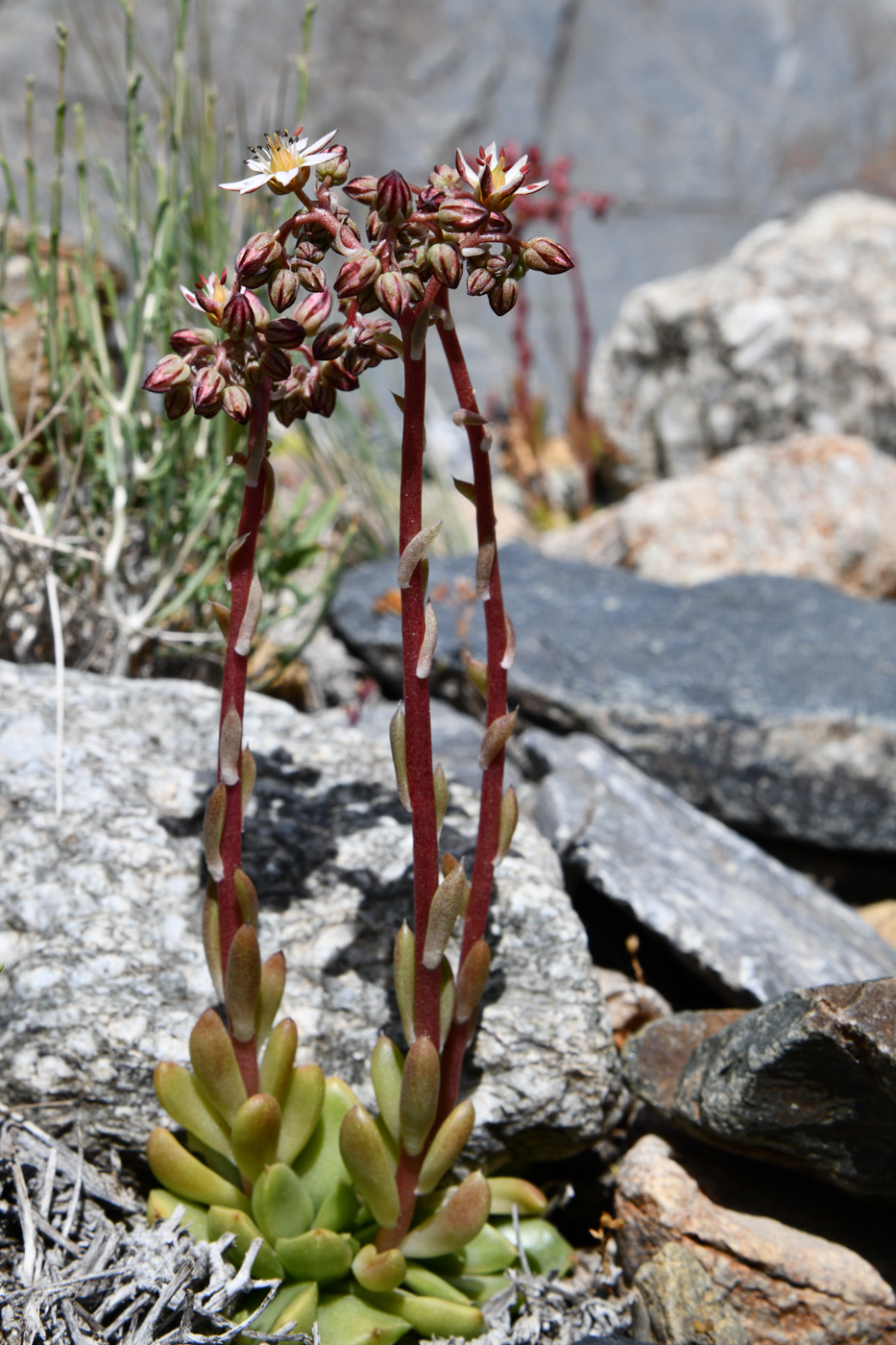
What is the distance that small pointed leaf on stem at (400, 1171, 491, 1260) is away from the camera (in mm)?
1734

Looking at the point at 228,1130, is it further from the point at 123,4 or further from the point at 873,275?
the point at 873,275

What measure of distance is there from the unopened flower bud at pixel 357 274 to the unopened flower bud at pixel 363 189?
83 mm

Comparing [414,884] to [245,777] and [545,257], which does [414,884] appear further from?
[545,257]

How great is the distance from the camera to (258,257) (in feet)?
4.39

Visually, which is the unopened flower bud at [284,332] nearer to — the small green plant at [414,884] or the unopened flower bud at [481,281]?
the small green plant at [414,884]

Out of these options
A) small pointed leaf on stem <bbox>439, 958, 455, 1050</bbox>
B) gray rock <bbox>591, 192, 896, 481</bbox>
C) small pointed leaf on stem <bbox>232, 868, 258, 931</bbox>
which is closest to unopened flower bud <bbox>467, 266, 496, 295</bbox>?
small pointed leaf on stem <bbox>232, 868, 258, 931</bbox>

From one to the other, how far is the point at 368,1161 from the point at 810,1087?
2.48 ft

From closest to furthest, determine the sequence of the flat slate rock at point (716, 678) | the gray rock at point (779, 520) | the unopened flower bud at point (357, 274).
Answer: the unopened flower bud at point (357, 274)
the flat slate rock at point (716, 678)
the gray rock at point (779, 520)

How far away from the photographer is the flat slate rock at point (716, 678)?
324cm

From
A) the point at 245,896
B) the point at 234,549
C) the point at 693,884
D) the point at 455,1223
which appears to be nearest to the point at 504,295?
the point at 234,549

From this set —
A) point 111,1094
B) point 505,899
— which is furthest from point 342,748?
point 111,1094

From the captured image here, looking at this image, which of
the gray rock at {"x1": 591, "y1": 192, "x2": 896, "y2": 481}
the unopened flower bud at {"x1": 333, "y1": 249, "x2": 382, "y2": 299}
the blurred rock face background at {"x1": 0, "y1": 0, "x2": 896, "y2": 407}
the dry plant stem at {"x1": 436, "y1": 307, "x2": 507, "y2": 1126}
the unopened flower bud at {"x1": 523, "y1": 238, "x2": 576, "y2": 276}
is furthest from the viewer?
the blurred rock face background at {"x1": 0, "y1": 0, "x2": 896, "y2": 407}

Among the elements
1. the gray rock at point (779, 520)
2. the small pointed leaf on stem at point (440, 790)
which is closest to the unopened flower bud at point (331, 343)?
the small pointed leaf on stem at point (440, 790)

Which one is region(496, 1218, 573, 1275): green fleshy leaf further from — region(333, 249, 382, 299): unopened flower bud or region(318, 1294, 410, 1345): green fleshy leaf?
region(333, 249, 382, 299): unopened flower bud
